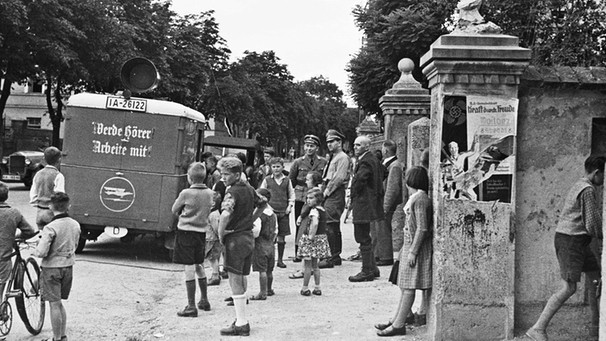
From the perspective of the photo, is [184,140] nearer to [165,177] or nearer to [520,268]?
[165,177]

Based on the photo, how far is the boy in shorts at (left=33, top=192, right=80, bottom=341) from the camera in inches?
235

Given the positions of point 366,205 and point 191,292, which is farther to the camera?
point 366,205

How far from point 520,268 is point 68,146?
7870 millimetres

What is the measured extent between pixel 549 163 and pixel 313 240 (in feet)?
10.7

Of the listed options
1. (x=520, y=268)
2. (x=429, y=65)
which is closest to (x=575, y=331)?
(x=520, y=268)

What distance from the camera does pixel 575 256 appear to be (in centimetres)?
553

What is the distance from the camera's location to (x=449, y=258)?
5.98 m

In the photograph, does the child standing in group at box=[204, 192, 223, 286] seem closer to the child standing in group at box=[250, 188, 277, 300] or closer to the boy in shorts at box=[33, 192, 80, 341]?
the child standing in group at box=[250, 188, 277, 300]

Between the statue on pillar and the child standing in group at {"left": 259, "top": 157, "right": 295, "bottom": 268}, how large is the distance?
5.11 metres

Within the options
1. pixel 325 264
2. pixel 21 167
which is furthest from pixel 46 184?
pixel 21 167

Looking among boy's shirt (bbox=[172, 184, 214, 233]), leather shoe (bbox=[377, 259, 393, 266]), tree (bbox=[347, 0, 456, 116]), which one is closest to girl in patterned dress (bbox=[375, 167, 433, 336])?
boy's shirt (bbox=[172, 184, 214, 233])

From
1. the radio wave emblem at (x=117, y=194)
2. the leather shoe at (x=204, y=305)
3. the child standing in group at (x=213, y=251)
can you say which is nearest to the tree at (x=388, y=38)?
the radio wave emblem at (x=117, y=194)

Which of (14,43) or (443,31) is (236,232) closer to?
(443,31)

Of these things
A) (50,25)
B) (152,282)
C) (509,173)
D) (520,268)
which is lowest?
(152,282)
